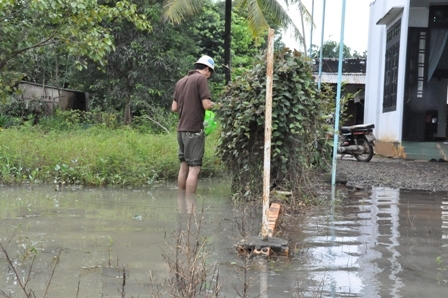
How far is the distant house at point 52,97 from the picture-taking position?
77.0 feet

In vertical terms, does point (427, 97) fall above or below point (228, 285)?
above

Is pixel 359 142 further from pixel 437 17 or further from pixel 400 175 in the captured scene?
pixel 400 175

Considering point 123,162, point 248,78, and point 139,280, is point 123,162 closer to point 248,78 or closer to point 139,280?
point 248,78

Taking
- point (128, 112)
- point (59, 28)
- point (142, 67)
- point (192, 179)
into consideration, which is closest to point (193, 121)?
point (192, 179)

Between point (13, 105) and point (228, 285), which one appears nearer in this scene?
point (228, 285)

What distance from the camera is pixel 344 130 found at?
17.3 meters

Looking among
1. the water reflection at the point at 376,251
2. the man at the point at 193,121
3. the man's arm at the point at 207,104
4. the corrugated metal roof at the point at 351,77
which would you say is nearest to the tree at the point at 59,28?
the man at the point at 193,121

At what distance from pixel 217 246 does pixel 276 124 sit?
2.53 m

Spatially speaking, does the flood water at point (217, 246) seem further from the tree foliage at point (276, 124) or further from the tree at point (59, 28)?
the tree at point (59, 28)

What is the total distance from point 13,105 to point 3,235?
60.2 ft

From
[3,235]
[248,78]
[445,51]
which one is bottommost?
[3,235]

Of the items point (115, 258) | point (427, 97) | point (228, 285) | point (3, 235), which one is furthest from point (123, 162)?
point (427, 97)

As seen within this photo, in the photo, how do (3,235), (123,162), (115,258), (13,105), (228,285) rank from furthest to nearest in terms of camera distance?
(13,105) < (123,162) < (3,235) < (115,258) < (228,285)

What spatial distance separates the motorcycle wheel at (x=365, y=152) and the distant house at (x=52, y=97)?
38.2ft
